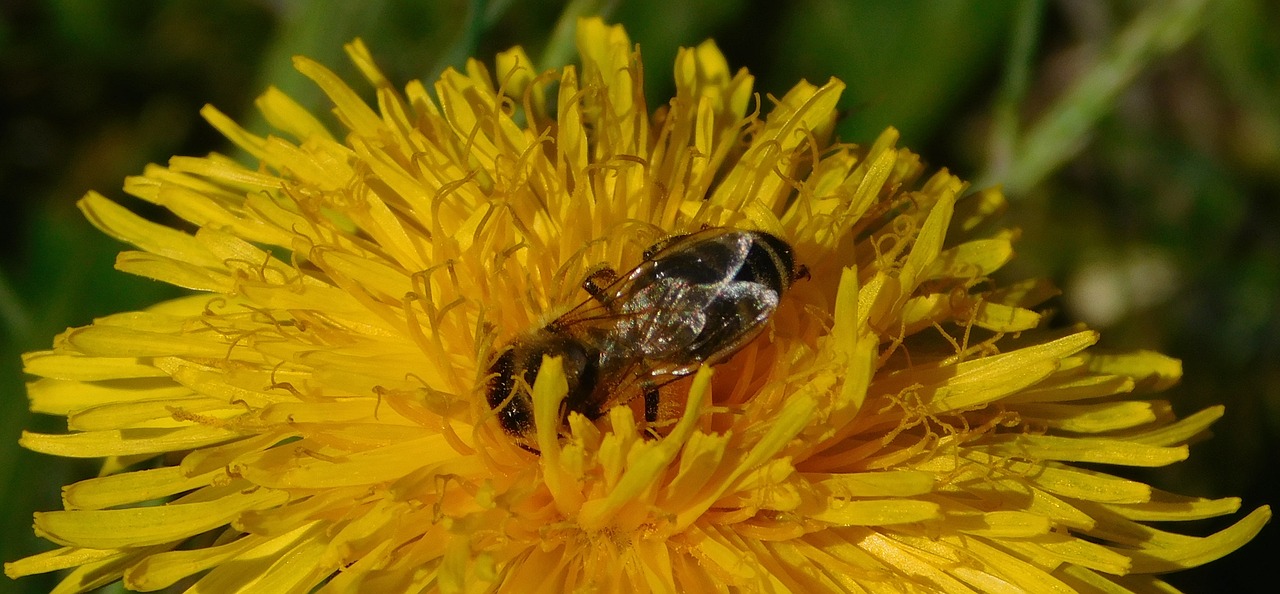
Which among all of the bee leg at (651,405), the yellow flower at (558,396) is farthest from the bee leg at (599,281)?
the bee leg at (651,405)

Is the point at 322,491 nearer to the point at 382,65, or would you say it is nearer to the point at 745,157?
the point at 745,157

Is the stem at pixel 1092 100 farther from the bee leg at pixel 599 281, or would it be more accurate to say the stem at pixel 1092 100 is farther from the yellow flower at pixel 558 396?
the bee leg at pixel 599 281

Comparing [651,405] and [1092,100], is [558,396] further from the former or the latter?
[1092,100]

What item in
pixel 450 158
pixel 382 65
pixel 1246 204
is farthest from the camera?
pixel 1246 204

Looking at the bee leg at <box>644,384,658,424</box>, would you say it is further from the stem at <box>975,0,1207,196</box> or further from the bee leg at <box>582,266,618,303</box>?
the stem at <box>975,0,1207,196</box>

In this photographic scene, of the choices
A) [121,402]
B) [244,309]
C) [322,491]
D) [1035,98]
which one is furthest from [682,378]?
[1035,98]

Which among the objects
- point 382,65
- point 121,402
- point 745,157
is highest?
point 382,65
